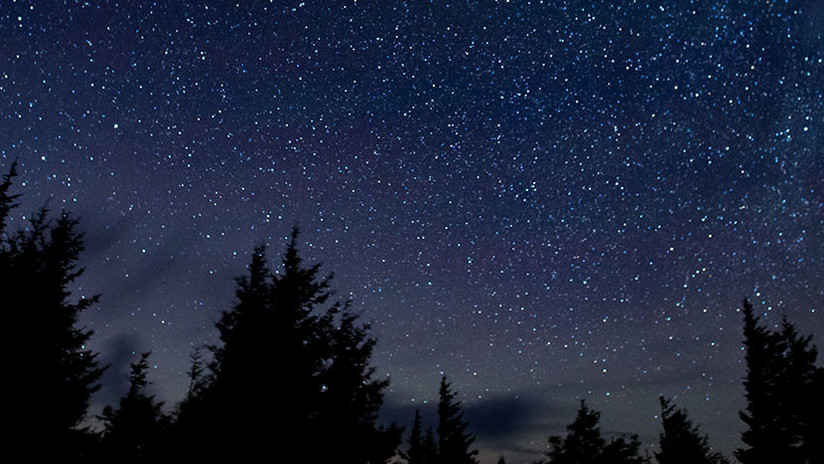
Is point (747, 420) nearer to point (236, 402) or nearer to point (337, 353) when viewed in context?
point (337, 353)

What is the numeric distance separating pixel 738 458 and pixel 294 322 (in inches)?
1275

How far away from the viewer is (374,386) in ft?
35.9

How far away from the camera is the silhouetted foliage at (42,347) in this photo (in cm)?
1180

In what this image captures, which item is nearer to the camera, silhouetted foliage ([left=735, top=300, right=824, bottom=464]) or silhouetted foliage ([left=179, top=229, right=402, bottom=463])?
silhouetted foliage ([left=179, top=229, right=402, bottom=463])

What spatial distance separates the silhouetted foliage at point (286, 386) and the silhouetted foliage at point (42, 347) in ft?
20.8

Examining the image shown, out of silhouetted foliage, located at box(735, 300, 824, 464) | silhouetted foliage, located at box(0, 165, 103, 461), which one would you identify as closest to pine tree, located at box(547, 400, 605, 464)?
silhouetted foliage, located at box(735, 300, 824, 464)

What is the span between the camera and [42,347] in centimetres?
1266

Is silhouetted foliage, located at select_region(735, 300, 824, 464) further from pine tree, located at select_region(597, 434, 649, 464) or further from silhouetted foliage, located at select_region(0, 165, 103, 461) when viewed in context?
silhouetted foliage, located at select_region(0, 165, 103, 461)

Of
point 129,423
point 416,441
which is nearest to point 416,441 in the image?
point 416,441

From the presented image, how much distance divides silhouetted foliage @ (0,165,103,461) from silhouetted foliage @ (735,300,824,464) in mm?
33970

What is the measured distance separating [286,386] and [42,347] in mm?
8597

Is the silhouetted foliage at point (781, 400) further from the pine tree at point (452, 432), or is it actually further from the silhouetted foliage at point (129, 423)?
the silhouetted foliage at point (129, 423)

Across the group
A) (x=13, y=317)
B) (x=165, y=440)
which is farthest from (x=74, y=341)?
(x=165, y=440)

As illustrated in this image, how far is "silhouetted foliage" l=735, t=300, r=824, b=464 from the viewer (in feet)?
89.9
